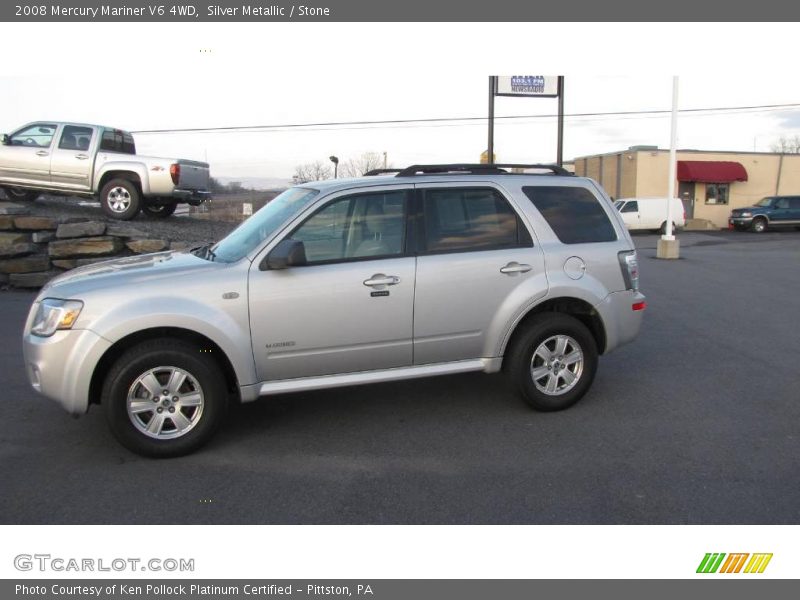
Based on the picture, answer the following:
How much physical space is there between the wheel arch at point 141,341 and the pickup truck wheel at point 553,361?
87.4 inches

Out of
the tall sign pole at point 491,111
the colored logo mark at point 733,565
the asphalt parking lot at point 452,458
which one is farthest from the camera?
the tall sign pole at point 491,111

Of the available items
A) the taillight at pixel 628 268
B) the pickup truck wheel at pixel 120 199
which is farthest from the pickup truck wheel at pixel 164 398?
the pickup truck wheel at pixel 120 199

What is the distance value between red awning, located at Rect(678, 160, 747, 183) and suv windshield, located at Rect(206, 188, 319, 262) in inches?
1440

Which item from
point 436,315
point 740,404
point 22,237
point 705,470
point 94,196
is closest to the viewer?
point 705,470

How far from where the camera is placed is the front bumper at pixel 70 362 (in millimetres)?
4191

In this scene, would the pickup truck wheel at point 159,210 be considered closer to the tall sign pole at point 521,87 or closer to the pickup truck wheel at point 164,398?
the pickup truck wheel at point 164,398

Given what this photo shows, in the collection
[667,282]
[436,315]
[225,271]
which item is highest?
[225,271]

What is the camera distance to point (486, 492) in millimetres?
3908

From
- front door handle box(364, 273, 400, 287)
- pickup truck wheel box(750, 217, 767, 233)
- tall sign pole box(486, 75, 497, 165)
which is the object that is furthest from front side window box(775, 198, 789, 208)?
front door handle box(364, 273, 400, 287)

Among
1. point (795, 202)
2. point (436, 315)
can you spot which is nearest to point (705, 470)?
point (436, 315)

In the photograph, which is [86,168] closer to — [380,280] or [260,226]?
[260,226]

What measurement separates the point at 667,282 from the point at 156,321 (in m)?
11.3

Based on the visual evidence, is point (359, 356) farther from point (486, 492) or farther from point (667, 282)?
point (667, 282)

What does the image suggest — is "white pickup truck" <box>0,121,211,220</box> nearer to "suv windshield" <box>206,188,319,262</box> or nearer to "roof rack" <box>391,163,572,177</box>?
"suv windshield" <box>206,188,319,262</box>
